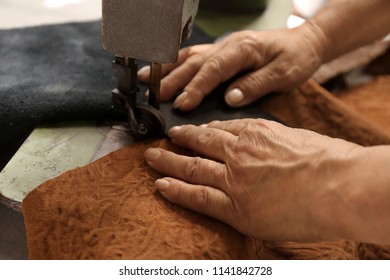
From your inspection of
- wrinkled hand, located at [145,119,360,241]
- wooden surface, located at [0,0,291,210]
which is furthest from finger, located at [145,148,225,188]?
wooden surface, located at [0,0,291,210]

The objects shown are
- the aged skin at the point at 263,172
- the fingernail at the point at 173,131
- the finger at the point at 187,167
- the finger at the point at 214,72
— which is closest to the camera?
the aged skin at the point at 263,172

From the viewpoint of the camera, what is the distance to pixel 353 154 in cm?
73

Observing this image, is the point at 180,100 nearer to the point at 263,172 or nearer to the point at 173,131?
the point at 173,131

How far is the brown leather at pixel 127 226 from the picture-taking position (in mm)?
736

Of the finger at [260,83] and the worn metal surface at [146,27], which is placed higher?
the worn metal surface at [146,27]

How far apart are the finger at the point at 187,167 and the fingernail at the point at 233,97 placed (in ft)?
0.81

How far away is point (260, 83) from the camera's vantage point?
1.08 meters

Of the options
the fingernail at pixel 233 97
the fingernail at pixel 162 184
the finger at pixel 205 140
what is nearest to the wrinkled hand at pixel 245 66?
the fingernail at pixel 233 97

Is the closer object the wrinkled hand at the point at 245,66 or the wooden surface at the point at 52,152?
the wooden surface at the point at 52,152

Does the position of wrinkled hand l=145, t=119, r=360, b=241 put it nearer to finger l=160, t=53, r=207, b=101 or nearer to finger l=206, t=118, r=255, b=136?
finger l=206, t=118, r=255, b=136

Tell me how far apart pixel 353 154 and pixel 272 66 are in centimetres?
42

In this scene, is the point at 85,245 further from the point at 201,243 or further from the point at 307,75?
the point at 307,75

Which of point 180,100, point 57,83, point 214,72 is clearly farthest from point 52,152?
point 214,72

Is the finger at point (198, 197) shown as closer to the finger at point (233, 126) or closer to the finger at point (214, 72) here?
the finger at point (233, 126)
